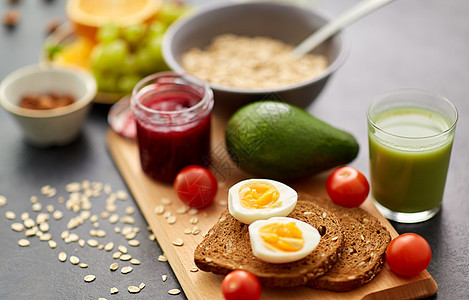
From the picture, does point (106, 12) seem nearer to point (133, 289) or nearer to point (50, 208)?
point (50, 208)

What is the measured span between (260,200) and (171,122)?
59 cm

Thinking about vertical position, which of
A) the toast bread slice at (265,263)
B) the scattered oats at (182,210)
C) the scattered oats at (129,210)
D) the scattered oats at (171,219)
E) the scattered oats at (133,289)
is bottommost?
the scattered oats at (129,210)

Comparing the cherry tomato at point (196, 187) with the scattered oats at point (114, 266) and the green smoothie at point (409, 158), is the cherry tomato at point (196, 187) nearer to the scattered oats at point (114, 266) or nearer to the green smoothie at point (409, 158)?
the scattered oats at point (114, 266)

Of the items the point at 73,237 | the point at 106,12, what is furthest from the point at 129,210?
the point at 106,12

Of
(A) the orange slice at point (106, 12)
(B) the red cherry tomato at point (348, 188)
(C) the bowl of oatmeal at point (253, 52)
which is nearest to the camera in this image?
(B) the red cherry tomato at point (348, 188)

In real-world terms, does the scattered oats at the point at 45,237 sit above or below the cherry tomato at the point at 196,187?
below

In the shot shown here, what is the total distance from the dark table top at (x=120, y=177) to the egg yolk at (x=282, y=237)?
18.4 inches

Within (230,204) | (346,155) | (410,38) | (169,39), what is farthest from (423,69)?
(230,204)

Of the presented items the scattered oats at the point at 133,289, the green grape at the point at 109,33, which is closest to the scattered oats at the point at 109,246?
the scattered oats at the point at 133,289

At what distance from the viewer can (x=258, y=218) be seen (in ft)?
7.32

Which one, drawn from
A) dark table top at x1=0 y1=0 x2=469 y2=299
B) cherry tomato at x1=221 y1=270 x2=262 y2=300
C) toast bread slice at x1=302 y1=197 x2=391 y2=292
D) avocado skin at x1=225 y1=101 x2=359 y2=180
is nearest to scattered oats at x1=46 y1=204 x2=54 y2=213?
dark table top at x1=0 y1=0 x2=469 y2=299

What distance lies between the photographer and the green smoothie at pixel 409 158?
231 cm

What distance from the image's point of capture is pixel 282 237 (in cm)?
210

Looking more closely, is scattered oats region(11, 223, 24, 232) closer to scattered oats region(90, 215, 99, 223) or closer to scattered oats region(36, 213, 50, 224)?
scattered oats region(36, 213, 50, 224)
